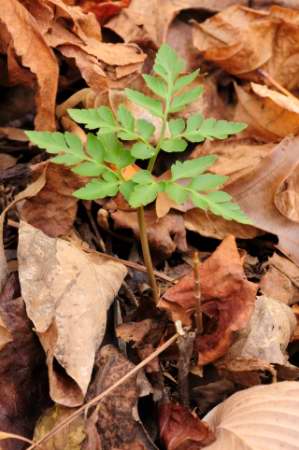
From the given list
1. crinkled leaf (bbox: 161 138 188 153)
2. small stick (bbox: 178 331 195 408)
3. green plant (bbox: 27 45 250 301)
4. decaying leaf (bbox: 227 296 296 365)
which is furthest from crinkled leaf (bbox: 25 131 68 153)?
decaying leaf (bbox: 227 296 296 365)

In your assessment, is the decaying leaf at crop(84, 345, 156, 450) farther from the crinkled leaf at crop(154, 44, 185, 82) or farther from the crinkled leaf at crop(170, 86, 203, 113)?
the crinkled leaf at crop(154, 44, 185, 82)

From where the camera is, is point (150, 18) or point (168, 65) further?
point (150, 18)

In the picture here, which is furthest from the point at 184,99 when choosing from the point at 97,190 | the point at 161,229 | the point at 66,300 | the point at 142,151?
the point at 66,300

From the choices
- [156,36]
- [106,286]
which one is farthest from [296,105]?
[106,286]

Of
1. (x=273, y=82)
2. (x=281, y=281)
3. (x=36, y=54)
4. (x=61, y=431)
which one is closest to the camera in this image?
(x=61, y=431)

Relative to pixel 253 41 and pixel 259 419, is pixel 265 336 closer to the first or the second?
pixel 259 419

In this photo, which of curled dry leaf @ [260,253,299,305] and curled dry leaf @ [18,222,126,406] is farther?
curled dry leaf @ [260,253,299,305]

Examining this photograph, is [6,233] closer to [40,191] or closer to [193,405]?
[40,191]
